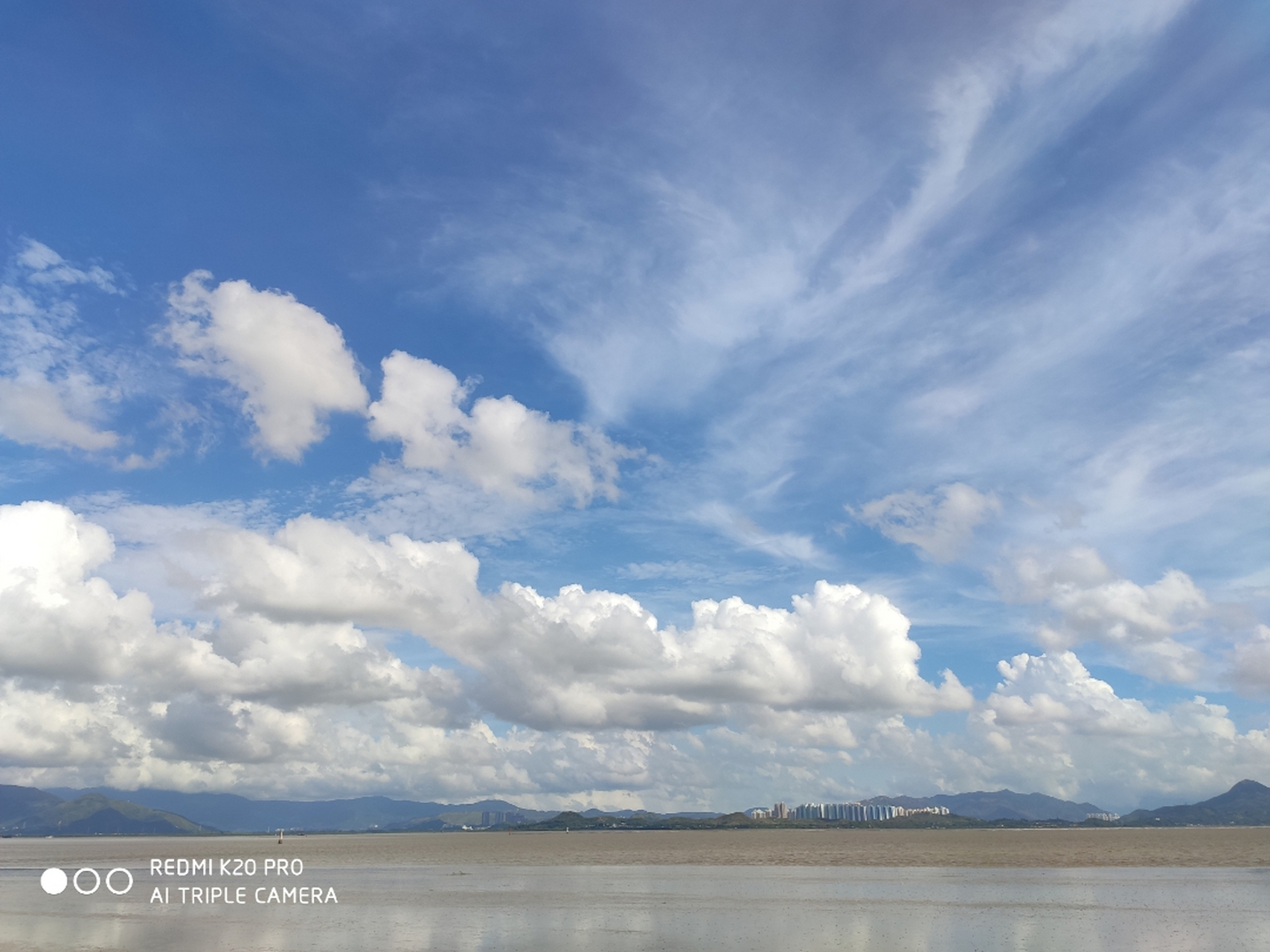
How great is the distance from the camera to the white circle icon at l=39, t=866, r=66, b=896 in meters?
102

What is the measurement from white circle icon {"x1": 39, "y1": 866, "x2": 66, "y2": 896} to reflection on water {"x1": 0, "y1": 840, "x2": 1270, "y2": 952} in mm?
3460

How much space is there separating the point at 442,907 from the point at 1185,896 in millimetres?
71048

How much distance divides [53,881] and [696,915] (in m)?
99.0

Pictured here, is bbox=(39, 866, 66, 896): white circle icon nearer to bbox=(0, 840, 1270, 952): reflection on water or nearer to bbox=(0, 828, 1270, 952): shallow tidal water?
bbox=(0, 828, 1270, 952): shallow tidal water

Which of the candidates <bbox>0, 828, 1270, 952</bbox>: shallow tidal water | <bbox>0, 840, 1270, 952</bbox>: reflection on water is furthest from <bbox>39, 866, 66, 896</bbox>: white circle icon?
<bbox>0, 840, 1270, 952</bbox>: reflection on water

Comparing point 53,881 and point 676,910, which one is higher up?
point 676,910

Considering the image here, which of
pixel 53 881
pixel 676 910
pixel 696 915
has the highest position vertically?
pixel 696 915

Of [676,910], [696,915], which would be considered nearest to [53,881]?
[676,910]

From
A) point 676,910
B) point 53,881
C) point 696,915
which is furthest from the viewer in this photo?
point 53,881

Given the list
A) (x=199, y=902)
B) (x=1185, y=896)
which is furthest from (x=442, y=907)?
(x=1185, y=896)

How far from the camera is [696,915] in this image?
69.4m

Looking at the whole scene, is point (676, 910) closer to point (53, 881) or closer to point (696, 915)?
point (696, 915)

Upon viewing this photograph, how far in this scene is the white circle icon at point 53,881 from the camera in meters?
102

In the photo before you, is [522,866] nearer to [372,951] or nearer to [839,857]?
[839,857]
